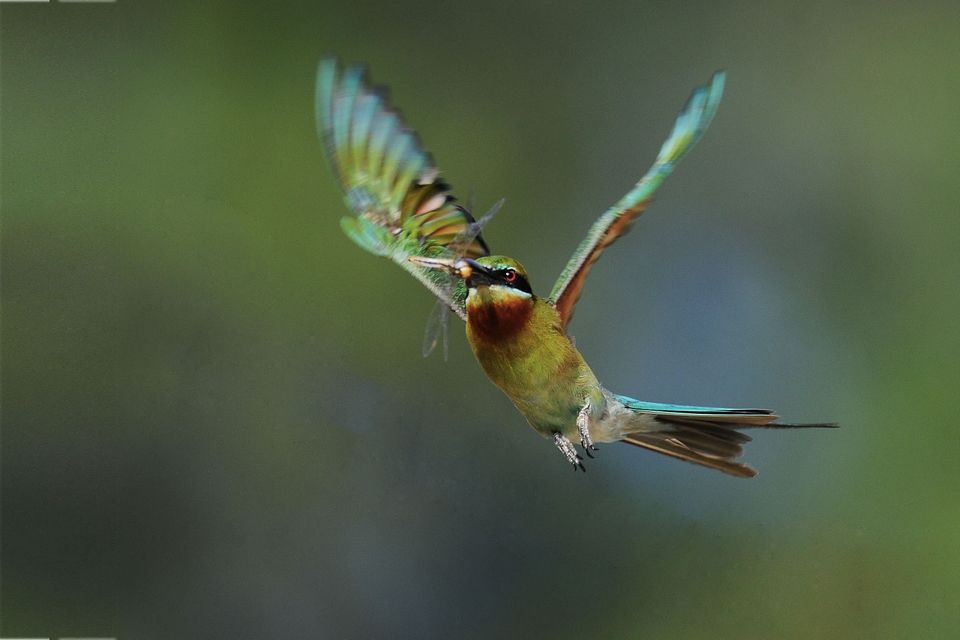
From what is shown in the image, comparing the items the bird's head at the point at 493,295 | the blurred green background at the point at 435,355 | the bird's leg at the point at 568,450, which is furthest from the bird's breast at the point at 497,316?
the blurred green background at the point at 435,355

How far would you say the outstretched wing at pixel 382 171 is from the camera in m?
0.92

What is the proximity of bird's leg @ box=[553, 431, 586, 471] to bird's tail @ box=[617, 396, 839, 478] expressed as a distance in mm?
95

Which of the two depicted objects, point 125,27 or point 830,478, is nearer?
point 830,478

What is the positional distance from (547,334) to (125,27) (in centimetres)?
191

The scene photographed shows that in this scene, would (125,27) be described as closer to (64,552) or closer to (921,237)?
(64,552)

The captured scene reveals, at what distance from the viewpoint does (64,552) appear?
2.03 metres

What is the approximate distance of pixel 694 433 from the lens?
0.93 meters

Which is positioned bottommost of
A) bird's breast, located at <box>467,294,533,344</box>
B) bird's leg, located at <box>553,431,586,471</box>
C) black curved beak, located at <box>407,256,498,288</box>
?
bird's leg, located at <box>553,431,586,471</box>

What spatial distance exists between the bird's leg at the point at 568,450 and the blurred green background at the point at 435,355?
33.4 inches

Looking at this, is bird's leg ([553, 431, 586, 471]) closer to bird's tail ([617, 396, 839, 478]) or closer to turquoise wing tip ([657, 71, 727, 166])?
bird's tail ([617, 396, 839, 478])

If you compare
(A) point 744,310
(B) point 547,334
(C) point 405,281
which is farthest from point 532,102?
(B) point 547,334

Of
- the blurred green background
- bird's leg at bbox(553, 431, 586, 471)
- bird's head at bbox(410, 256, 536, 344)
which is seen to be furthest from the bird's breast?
the blurred green background

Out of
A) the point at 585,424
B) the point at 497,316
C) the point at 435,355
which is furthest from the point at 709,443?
the point at 435,355

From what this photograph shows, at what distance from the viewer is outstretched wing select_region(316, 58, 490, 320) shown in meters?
0.92
